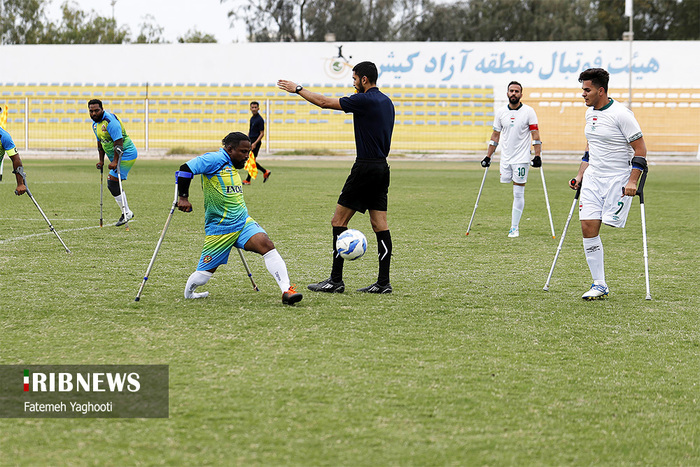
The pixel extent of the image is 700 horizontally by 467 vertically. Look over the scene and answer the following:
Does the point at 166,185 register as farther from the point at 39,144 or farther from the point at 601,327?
the point at 39,144

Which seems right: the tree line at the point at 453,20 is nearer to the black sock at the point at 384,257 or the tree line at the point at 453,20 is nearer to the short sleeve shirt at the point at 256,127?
the short sleeve shirt at the point at 256,127

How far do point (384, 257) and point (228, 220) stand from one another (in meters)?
1.47

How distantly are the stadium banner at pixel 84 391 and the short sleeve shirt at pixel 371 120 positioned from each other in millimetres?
3054

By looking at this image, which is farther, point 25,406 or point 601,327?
point 601,327

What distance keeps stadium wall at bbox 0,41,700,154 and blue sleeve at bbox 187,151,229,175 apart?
→ 102 ft

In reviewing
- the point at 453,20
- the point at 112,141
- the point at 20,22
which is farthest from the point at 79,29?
the point at 112,141

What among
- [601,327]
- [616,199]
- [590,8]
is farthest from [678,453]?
[590,8]

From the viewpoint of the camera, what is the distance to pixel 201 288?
25.2 feet

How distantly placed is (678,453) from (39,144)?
3886 cm

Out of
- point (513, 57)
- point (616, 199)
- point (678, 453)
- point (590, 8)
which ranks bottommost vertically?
point (678, 453)

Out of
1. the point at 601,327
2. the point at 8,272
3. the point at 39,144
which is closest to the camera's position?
the point at 601,327

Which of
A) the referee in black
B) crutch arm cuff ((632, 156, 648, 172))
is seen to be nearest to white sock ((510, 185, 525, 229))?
the referee in black

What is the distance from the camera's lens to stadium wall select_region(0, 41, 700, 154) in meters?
38.6

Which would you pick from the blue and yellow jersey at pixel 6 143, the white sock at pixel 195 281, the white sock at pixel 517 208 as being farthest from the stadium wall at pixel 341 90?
the white sock at pixel 195 281
